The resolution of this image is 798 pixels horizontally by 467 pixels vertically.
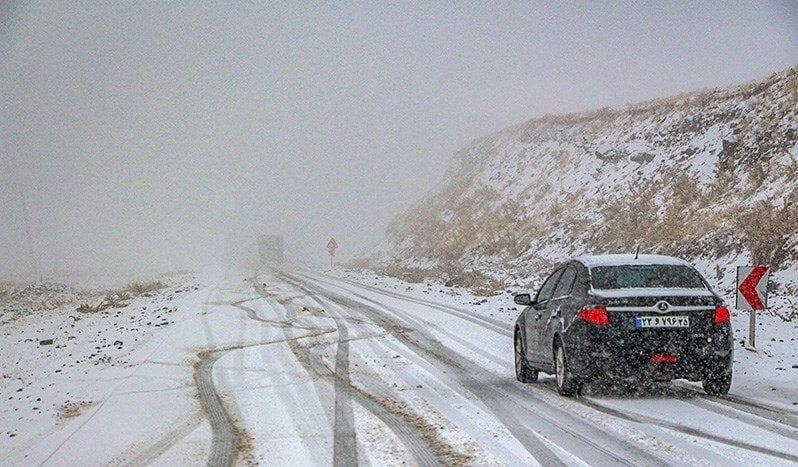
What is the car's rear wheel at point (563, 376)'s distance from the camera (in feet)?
21.2

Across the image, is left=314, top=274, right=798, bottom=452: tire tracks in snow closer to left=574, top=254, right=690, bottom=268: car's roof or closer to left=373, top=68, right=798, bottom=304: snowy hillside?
left=574, top=254, right=690, bottom=268: car's roof

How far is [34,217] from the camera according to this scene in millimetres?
147375

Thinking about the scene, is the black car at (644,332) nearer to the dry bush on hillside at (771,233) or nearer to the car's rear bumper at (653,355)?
the car's rear bumper at (653,355)

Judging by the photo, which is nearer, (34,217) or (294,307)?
(294,307)

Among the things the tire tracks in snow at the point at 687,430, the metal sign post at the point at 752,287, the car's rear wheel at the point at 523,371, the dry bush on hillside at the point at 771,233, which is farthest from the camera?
the dry bush on hillside at the point at 771,233

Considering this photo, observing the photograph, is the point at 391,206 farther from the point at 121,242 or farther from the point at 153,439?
the point at 153,439

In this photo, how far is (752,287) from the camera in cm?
912

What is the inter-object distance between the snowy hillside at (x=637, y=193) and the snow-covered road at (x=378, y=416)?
28.4 feet

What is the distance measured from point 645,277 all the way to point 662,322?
0.83 m

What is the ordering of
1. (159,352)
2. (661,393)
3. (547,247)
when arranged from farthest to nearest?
1. (547,247)
2. (159,352)
3. (661,393)

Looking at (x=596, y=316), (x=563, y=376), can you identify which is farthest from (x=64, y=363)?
(x=596, y=316)

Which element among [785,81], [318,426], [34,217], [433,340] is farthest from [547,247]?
[34,217]

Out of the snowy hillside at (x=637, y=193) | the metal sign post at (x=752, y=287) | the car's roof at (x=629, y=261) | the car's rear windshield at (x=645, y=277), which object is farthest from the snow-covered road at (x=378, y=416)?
the snowy hillside at (x=637, y=193)

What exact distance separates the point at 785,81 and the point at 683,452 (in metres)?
25.7
